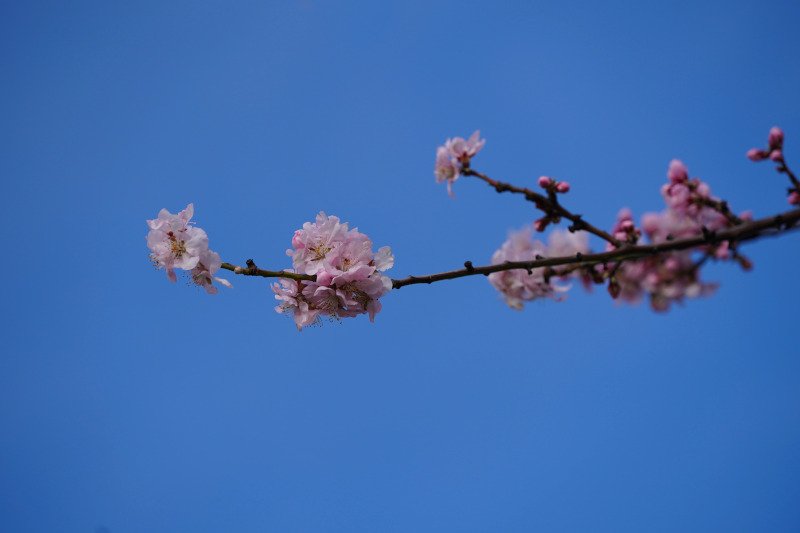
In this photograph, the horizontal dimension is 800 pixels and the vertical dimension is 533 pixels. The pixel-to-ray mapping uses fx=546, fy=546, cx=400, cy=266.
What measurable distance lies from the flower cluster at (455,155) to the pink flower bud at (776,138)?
136cm

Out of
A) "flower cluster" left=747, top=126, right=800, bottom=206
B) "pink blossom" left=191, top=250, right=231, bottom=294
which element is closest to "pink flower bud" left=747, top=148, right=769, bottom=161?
"flower cluster" left=747, top=126, right=800, bottom=206

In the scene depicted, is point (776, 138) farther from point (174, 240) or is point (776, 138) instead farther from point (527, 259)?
point (174, 240)

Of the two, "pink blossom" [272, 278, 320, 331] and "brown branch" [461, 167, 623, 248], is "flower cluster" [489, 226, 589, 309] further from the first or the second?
"pink blossom" [272, 278, 320, 331]

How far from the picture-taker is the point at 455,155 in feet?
10.1

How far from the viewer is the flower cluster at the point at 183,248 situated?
2805 millimetres

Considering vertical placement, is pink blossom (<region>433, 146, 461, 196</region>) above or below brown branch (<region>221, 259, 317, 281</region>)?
above

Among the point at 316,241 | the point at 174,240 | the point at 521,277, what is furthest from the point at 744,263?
the point at 174,240

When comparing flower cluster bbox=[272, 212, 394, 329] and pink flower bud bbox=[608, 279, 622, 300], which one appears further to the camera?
flower cluster bbox=[272, 212, 394, 329]

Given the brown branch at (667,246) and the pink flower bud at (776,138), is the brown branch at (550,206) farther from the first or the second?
the pink flower bud at (776,138)

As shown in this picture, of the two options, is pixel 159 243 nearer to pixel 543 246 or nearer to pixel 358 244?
pixel 358 244

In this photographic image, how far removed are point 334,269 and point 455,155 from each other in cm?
95

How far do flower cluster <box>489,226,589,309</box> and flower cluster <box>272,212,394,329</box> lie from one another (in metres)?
0.62

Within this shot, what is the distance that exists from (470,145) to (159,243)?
1.78 m

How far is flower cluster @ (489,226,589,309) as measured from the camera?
270 centimetres
